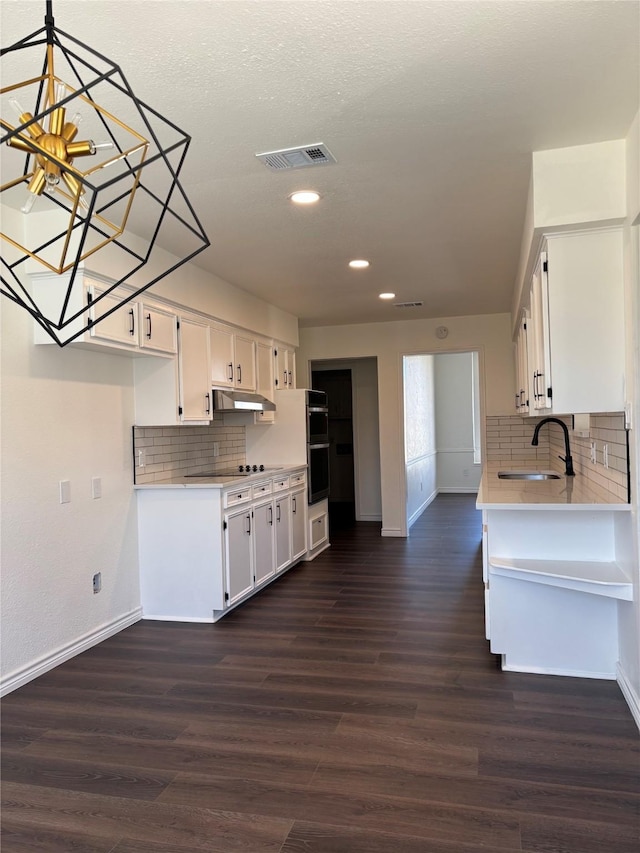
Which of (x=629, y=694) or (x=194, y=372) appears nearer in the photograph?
(x=629, y=694)

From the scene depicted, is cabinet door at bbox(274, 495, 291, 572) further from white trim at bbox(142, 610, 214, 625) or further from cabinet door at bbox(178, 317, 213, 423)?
cabinet door at bbox(178, 317, 213, 423)

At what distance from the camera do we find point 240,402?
503 cm

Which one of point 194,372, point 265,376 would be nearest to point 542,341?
point 194,372

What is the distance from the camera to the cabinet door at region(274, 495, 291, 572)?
211 inches

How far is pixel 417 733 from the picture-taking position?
2.68 metres

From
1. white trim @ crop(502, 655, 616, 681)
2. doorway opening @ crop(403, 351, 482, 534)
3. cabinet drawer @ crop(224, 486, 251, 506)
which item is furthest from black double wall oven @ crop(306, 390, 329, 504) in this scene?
doorway opening @ crop(403, 351, 482, 534)

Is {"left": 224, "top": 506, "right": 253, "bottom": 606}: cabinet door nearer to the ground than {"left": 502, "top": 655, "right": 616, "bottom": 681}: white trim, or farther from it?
farther from it

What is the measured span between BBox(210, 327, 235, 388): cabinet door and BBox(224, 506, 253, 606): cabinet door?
1.04m

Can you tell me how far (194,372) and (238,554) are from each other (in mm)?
1348

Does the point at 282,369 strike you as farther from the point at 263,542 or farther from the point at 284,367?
the point at 263,542

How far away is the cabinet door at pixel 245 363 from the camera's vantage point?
537 centimetres

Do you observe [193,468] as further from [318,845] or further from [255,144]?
[318,845]

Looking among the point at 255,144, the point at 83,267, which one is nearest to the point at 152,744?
the point at 83,267

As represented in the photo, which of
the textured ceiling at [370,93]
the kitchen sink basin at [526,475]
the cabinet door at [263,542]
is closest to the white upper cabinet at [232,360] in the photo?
the cabinet door at [263,542]
